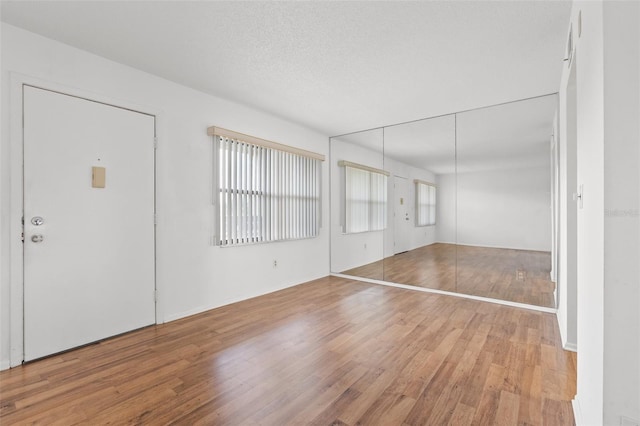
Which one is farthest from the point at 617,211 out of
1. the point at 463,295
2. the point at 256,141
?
the point at 256,141

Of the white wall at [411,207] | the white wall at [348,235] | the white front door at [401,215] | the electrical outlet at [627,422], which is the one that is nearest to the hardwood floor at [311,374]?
the electrical outlet at [627,422]

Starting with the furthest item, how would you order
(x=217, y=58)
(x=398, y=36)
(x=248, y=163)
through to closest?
(x=248, y=163), (x=217, y=58), (x=398, y=36)

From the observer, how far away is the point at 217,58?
2.77 m

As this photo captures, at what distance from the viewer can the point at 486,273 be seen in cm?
419

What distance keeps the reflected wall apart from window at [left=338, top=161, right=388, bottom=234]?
0.15 m

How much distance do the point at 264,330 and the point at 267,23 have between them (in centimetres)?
277

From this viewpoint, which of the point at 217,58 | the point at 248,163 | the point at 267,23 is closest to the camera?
the point at 267,23

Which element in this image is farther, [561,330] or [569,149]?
[561,330]

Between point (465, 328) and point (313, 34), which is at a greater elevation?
point (313, 34)

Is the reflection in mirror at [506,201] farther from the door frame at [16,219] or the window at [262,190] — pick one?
the door frame at [16,219]

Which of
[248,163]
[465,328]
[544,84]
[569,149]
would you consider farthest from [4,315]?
[544,84]

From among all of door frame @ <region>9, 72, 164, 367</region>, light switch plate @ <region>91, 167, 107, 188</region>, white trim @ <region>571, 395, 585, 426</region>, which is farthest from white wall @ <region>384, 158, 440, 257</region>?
door frame @ <region>9, 72, 164, 367</region>

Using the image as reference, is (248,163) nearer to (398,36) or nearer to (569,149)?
(398,36)

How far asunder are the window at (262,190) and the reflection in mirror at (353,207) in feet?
1.73
